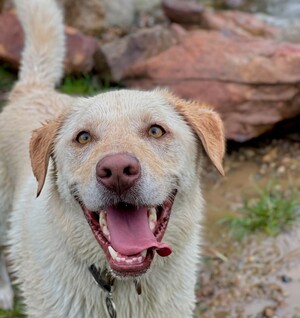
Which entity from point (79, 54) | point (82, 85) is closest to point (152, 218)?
point (82, 85)

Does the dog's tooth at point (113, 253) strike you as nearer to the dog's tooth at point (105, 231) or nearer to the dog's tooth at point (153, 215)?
the dog's tooth at point (105, 231)

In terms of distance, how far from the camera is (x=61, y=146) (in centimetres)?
349

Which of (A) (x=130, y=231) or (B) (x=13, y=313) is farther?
(B) (x=13, y=313)

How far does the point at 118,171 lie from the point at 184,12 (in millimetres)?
6025

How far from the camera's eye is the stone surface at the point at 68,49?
7137 mm

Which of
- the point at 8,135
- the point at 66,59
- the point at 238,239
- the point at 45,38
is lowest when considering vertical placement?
the point at 238,239

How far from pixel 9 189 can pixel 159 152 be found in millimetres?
1636

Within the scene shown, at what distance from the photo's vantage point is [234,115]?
6375 millimetres

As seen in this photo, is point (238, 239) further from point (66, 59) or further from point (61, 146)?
point (66, 59)

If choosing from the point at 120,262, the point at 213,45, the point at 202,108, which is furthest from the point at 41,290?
the point at 213,45

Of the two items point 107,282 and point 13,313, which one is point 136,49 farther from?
point 107,282

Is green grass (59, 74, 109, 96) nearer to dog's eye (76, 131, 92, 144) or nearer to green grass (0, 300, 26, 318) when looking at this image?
green grass (0, 300, 26, 318)

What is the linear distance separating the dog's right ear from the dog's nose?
22.4 inches

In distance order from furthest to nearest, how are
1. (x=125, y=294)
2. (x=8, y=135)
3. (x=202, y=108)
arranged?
(x=8, y=135) < (x=202, y=108) < (x=125, y=294)
